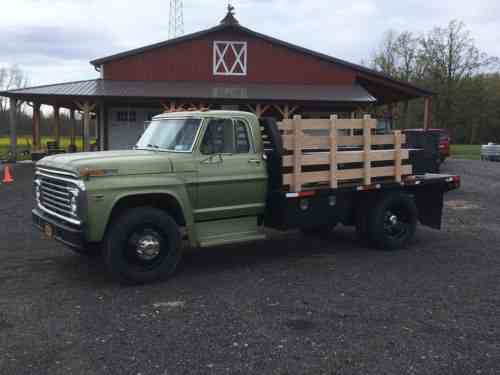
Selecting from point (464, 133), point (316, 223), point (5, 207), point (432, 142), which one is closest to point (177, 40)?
point (5, 207)

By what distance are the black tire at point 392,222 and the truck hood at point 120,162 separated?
10.8 feet

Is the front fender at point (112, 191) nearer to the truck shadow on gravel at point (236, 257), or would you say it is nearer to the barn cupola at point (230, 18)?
the truck shadow on gravel at point (236, 257)

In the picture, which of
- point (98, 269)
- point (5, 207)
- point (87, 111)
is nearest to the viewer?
point (98, 269)

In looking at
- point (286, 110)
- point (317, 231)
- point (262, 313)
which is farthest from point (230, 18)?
point (262, 313)

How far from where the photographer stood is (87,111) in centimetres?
2166

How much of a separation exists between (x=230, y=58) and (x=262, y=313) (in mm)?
20889

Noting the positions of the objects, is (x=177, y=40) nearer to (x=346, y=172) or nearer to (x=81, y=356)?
(x=346, y=172)

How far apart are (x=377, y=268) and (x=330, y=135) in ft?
6.49

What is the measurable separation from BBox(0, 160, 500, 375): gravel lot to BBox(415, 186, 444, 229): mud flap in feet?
1.74

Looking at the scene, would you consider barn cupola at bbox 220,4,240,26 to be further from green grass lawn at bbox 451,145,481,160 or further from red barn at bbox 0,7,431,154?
green grass lawn at bbox 451,145,481,160

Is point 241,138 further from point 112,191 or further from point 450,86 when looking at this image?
point 450,86

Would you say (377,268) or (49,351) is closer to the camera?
(49,351)

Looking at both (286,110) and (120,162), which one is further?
(286,110)

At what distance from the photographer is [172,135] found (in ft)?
23.2
